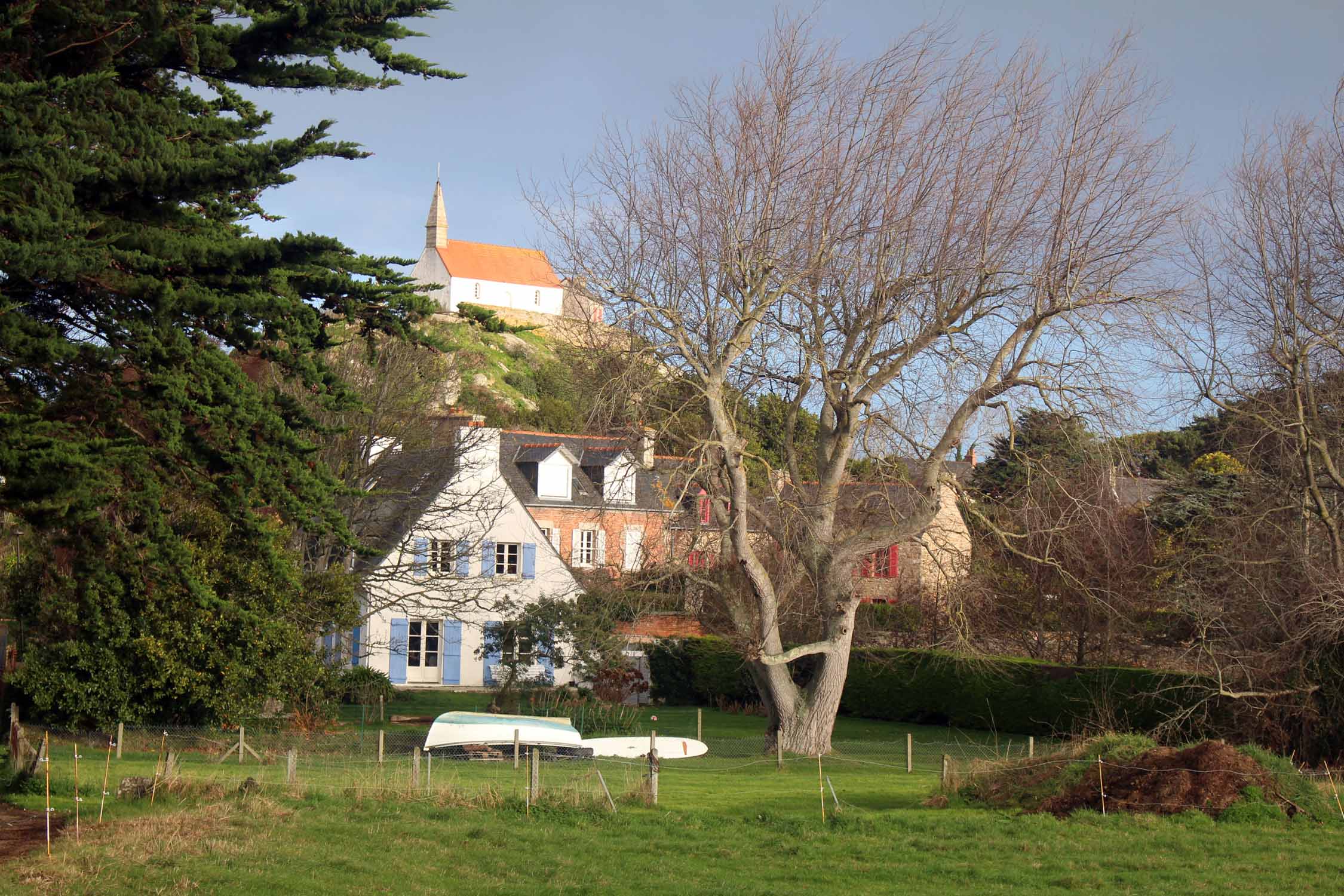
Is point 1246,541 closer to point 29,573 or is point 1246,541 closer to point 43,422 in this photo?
point 43,422

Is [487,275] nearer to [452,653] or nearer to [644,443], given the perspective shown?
[452,653]

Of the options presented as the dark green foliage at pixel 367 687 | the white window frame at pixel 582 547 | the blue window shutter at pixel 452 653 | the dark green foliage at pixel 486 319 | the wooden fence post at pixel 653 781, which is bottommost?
the wooden fence post at pixel 653 781

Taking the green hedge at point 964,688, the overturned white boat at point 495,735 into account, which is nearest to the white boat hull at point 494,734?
the overturned white boat at point 495,735

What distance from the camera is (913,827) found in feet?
42.7

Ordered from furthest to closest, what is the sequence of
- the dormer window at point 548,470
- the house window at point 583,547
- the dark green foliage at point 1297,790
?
1. the dormer window at point 548,470
2. the house window at point 583,547
3. the dark green foliage at point 1297,790

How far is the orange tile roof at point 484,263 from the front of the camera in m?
115

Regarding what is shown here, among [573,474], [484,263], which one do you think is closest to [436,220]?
[484,263]

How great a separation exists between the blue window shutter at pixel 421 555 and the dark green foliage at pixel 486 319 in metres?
18.9

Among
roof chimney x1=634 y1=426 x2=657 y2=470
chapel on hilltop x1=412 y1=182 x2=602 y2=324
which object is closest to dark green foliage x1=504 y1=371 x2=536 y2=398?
chapel on hilltop x1=412 y1=182 x2=602 y2=324

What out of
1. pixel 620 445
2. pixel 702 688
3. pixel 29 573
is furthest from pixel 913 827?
pixel 702 688

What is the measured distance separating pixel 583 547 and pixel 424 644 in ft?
22.6

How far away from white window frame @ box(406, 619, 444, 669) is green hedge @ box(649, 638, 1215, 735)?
5.91 metres

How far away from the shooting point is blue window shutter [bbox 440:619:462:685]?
35031 mm

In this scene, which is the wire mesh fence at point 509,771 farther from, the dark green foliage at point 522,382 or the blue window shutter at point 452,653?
the dark green foliage at point 522,382
